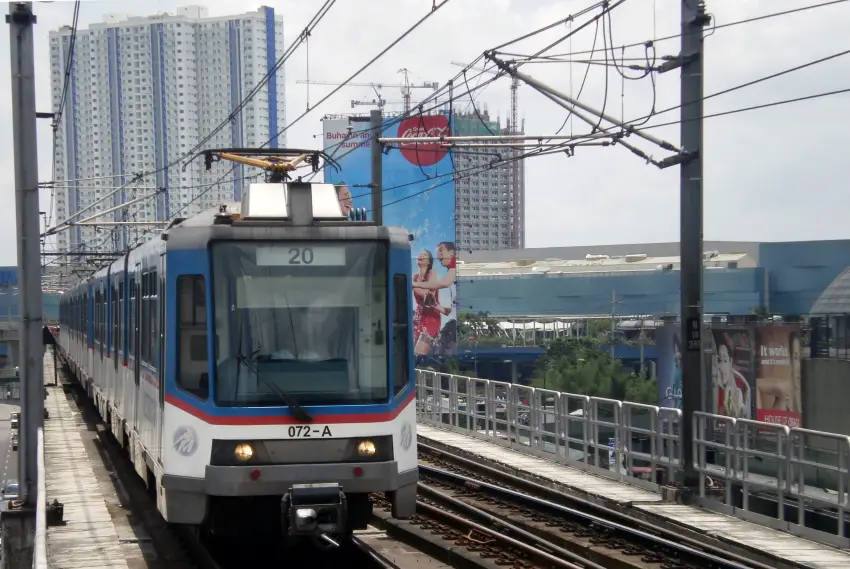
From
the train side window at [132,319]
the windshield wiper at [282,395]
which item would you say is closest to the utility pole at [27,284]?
the train side window at [132,319]

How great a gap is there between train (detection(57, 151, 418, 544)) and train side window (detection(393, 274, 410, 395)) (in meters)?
0.01

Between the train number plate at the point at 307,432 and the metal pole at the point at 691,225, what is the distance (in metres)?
5.98

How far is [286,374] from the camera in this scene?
30.6 ft

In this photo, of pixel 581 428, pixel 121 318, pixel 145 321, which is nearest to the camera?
pixel 145 321

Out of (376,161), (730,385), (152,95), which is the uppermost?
(152,95)

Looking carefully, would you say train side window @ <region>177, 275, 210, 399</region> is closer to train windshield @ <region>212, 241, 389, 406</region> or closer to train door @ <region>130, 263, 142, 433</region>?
train windshield @ <region>212, 241, 389, 406</region>

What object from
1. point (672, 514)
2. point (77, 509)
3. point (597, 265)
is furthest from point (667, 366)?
point (597, 265)

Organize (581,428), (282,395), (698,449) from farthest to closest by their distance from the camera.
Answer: (581,428) → (698,449) → (282,395)

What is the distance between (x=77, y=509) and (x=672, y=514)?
6.74 m

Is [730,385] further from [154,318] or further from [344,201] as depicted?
[154,318]

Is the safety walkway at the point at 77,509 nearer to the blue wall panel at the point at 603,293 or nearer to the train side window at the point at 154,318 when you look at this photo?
the train side window at the point at 154,318

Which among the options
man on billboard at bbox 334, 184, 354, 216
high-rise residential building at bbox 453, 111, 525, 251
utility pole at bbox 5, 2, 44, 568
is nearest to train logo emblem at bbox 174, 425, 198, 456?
man on billboard at bbox 334, 184, 354, 216

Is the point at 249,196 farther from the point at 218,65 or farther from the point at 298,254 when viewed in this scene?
the point at 218,65

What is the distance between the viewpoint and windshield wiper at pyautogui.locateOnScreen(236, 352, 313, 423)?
9.23 meters
